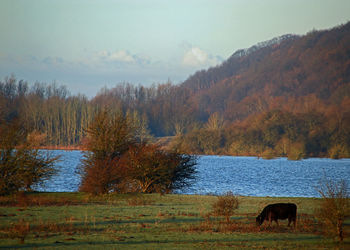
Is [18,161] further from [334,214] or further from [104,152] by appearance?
[334,214]

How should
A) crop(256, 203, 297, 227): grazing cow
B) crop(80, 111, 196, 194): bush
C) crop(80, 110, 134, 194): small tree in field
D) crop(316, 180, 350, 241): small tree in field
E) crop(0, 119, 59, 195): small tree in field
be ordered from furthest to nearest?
1. crop(80, 111, 196, 194): bush
2. crop(80, 110, 134, 194): small tree in field
3. crop(0, 119, 59, 195): small tree in field
4. crop(256, 203, 297, 227): grazing cow
5. crop(316, 180, 350, 241): small tree in field

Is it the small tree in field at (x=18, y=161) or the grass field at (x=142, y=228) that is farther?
the small tree in field at (x=18, y=161)

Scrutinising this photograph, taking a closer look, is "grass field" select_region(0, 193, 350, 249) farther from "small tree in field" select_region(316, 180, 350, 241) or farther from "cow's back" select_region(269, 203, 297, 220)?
"cow's back" select_region(269, 203, 297, 220)

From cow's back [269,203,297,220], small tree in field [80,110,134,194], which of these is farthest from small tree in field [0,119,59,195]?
cow's back [269,203,297,220]

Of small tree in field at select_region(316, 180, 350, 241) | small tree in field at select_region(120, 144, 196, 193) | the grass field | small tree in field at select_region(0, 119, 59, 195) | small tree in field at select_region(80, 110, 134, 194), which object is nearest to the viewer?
the grass field

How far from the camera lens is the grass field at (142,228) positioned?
1514 cm

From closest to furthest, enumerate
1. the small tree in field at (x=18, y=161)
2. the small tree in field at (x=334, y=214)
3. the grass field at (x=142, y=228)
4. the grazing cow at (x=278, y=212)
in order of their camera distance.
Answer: the grass field at (x=142, y=228), the small tree in field at (x=334, y=214), the grazing cow at (x=278, y=212), the small tree in field at (x=18, y=161)

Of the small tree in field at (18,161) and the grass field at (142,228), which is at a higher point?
Result: the small tree in field at (18,161)

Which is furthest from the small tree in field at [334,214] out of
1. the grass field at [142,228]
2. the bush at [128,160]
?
the bush at [128,160]

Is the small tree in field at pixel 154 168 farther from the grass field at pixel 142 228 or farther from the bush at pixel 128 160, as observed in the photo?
the grass field at pixel 142 228

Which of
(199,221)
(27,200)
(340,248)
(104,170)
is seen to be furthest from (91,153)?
(340,248)

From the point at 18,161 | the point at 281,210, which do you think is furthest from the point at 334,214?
the point at 18,161

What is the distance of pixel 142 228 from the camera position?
18.2m

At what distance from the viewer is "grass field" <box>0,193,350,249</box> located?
49.7ft
